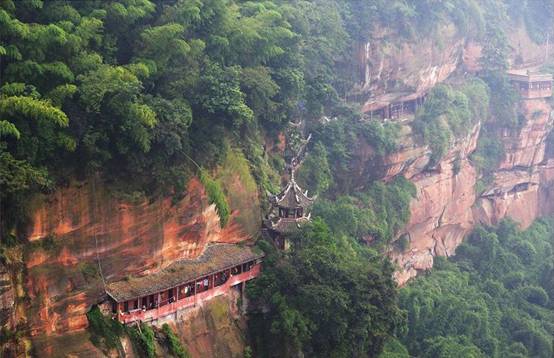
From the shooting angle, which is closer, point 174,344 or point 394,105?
point 174,344

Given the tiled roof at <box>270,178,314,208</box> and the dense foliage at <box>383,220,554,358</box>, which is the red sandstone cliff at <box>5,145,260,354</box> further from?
the dense foliage at <box>383,220,554,358</box>

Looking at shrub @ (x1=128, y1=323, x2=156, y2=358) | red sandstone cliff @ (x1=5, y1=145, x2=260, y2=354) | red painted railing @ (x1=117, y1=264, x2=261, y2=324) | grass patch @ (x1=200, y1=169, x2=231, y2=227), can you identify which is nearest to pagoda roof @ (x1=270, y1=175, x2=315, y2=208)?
red painted railing @ (x1=117, y1=264, x2=261, y2=324)

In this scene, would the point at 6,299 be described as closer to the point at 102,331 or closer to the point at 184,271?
the point at 102,331

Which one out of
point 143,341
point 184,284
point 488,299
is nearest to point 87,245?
point 143,341

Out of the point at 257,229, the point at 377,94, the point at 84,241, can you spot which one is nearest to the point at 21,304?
the point at 84,241

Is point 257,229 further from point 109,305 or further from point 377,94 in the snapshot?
point 377,94

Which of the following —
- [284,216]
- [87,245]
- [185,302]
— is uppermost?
[87,245]

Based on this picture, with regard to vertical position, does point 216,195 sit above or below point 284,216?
above

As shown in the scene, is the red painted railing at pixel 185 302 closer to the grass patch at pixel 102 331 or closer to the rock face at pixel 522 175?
the grass patch at pixel 102 331
